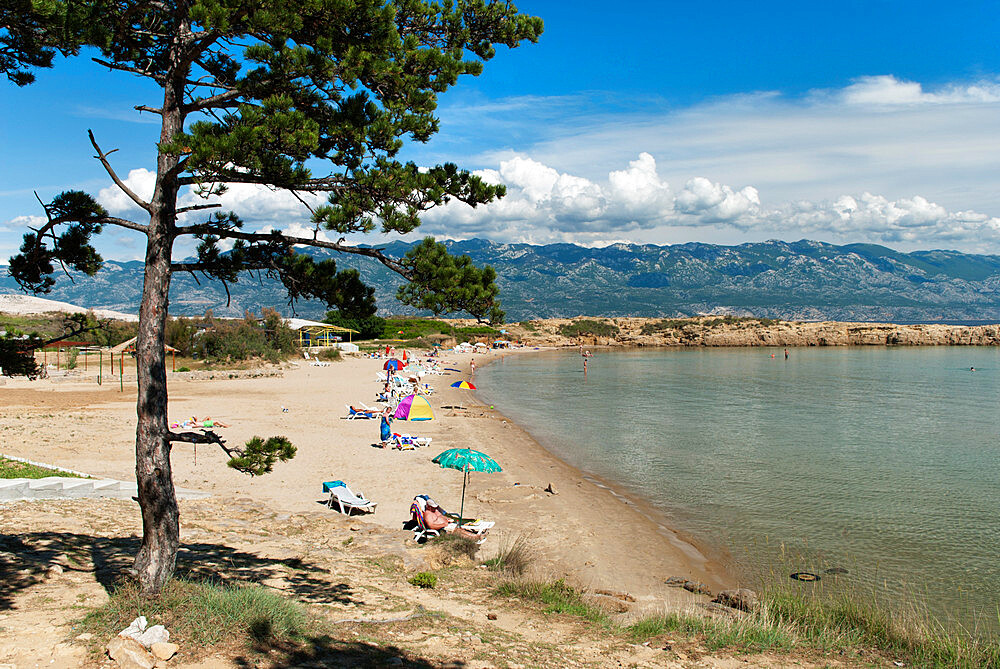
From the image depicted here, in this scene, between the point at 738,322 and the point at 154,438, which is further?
the point at 738,322

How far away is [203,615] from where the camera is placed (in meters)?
4.84

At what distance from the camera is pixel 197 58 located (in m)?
5.23

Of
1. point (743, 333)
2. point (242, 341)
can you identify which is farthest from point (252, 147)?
point (743, 333)

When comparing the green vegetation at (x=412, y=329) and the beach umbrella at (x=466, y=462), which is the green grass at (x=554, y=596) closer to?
the beach umbrella at (x=466, y=462)

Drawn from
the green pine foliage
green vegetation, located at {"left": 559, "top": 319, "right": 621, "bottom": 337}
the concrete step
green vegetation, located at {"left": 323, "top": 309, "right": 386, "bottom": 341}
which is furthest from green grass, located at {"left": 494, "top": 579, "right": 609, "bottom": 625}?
green vegetation, located at {"left": 559, "top": 319, "right": 621, "bottom": 337}

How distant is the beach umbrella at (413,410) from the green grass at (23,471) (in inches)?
427

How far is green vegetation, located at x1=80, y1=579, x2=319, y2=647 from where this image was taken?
15.3 ft

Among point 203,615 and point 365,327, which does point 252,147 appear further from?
point 365,327

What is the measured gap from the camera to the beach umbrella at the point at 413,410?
20109mm

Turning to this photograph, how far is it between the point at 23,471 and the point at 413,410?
466 inches

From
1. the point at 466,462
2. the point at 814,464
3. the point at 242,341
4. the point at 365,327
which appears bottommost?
the point at 814,464

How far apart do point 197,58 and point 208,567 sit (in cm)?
510

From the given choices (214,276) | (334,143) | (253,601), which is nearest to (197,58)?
(334,143)

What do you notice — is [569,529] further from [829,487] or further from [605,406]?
[605,406]
